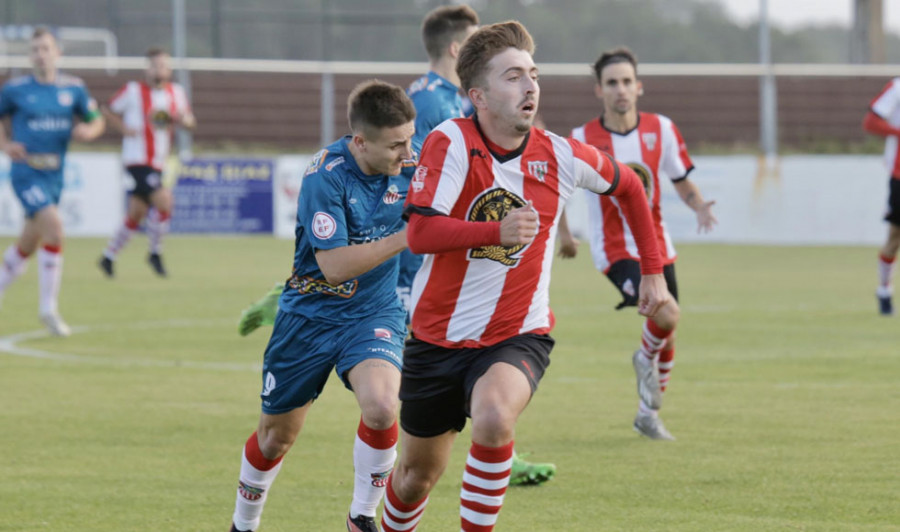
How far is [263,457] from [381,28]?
25207 mm

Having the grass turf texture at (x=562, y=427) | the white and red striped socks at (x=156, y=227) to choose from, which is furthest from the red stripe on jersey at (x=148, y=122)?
the grass turf texture at (x=562, y=427)

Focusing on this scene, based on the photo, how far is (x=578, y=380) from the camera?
920cm

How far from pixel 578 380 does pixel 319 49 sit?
21.4 m

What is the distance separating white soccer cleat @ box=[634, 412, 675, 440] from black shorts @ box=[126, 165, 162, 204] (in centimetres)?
1046

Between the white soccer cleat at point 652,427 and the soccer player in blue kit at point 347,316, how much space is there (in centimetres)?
235

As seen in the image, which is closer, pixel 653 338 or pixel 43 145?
pixel 653 338

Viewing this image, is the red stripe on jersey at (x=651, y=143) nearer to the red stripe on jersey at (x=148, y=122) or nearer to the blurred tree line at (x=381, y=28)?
the red stripe on jersey at (x=148, y=122)

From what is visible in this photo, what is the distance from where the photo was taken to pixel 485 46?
4719 mm

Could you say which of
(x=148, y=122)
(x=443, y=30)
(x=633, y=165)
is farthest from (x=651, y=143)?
(x=148, y=122)

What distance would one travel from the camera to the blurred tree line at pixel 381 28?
29.3m

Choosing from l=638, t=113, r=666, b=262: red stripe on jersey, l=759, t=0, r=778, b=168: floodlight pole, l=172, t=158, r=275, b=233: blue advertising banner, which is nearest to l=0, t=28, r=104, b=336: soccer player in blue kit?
l=638, t=113, r=666, b=262: red stripe on jersey

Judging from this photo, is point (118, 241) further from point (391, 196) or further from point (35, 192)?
point (391, 196)

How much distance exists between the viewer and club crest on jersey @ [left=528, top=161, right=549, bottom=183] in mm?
4738

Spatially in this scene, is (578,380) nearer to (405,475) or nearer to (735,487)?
(735,487)
